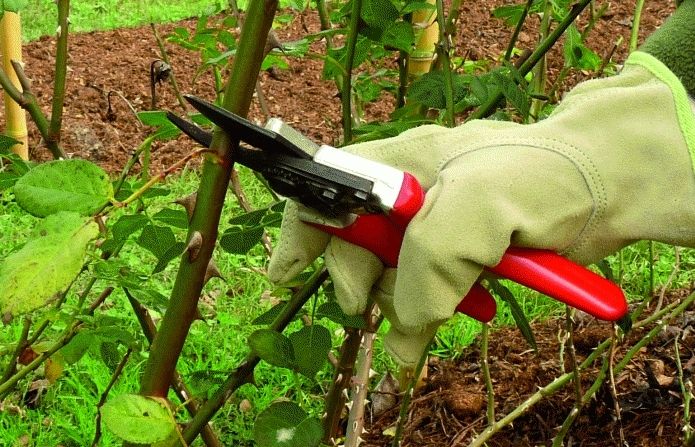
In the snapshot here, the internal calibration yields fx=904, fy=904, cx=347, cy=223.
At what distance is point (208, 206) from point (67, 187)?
14cm

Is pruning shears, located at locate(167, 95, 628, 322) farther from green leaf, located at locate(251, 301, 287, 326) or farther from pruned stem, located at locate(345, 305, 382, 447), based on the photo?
pruned stem, located at locate(345, 305, 382, 447)

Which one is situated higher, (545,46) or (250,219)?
(545,46)

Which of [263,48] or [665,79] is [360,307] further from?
[665,79]

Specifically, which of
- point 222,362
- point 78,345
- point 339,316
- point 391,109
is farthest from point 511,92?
point 391,109

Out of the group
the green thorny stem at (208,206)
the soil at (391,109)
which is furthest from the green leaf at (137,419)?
the soil at (391,109)

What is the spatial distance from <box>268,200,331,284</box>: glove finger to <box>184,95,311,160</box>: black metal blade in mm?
83

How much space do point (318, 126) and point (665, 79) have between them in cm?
324

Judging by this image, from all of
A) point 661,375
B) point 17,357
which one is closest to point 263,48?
point 17,357

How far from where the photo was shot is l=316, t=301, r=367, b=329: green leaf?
1282 millimetres

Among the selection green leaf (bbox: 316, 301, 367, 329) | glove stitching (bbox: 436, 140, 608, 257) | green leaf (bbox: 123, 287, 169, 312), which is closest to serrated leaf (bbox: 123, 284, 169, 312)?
green leaf (bbox: 123, 287, 169, 312)

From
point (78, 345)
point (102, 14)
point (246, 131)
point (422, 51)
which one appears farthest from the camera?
point (102, 14)

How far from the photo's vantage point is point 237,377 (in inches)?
46.1

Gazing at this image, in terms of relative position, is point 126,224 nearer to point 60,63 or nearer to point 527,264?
point 60,63

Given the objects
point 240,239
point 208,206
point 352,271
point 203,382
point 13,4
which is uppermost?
point 13,4
